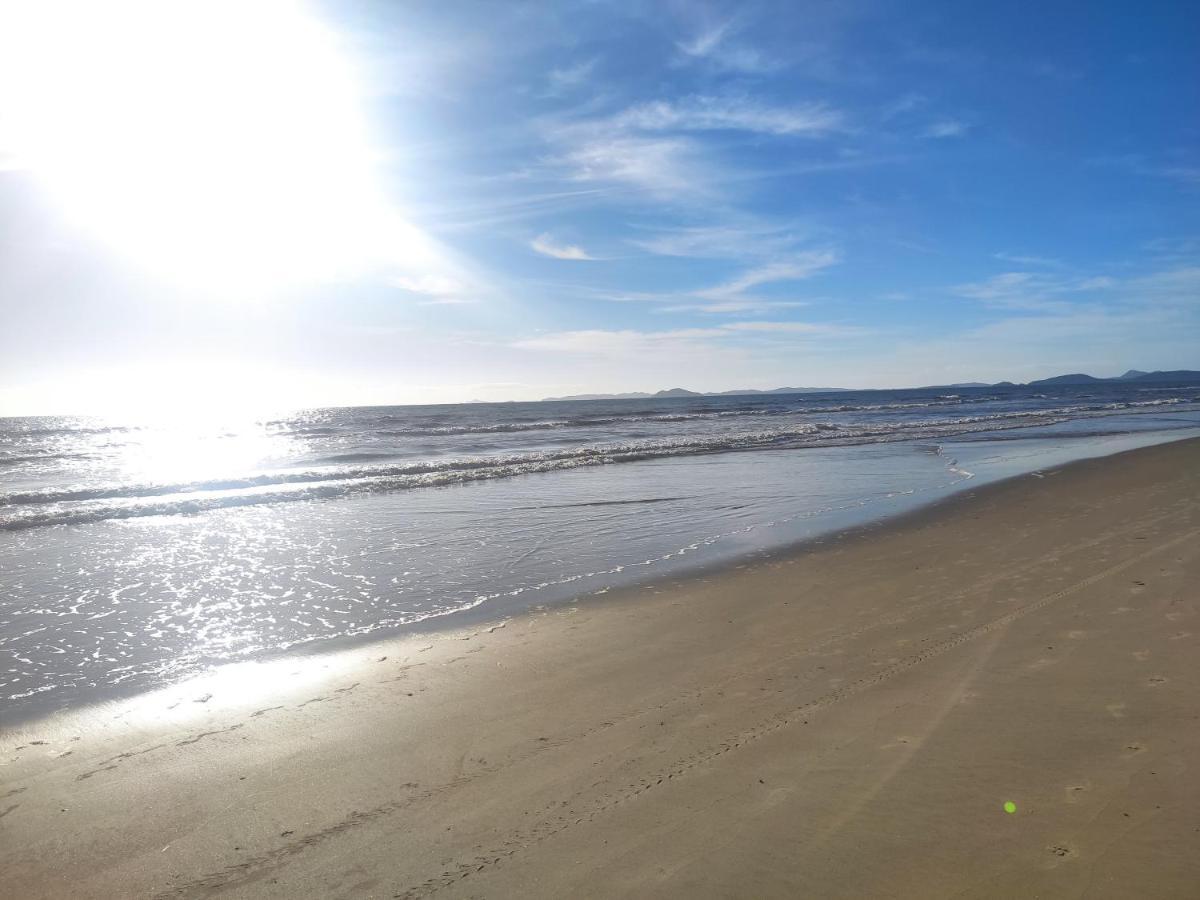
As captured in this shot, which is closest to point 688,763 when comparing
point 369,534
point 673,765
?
point 673,765

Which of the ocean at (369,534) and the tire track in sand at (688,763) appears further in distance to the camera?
the ocean at (369,534)

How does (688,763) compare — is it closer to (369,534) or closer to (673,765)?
(673,765)

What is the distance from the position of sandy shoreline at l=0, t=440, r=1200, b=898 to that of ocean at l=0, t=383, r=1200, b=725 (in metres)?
1.26

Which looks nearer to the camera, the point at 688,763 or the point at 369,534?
the point at 688,763

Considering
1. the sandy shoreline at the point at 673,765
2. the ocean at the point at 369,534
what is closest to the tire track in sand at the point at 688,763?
the sandy shoreline at the point at 673,765

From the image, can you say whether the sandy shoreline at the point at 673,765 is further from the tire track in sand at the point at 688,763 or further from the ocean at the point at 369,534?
the ocean at the point at 369,534

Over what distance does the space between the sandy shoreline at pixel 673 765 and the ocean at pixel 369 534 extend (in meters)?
1.26

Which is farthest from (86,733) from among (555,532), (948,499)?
(948,499)

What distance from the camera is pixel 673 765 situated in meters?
3.84

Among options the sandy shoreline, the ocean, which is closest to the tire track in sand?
the sandy shoreline

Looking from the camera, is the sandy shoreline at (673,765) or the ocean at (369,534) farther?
the ocean at (369,534)

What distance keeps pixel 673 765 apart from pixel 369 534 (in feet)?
29.8

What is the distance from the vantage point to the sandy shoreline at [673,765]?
119 inches

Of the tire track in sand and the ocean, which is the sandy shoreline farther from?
the ocean
